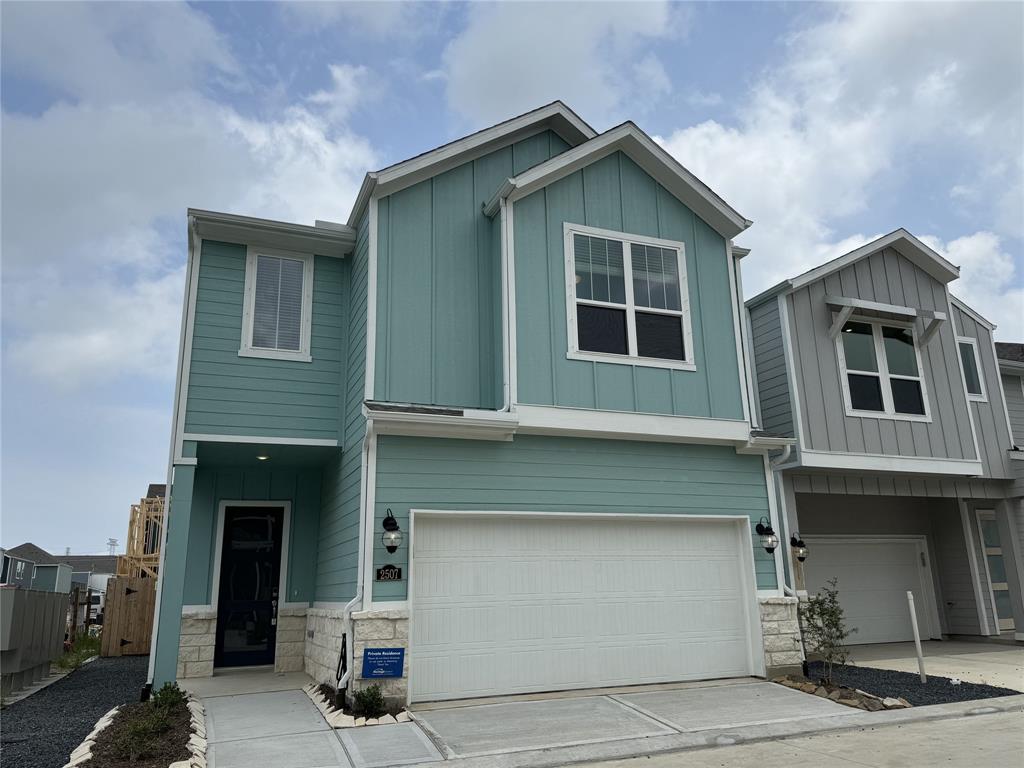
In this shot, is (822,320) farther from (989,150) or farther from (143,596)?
(143,596)

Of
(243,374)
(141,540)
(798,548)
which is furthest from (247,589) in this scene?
(798,548)

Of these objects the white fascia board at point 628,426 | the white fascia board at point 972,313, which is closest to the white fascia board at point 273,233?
the white fascia board at point 628,426

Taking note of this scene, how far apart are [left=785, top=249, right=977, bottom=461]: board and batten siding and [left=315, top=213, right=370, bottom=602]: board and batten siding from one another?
6.40 meters

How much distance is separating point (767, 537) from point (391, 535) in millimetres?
4741

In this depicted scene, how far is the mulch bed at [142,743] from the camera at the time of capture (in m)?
5.19

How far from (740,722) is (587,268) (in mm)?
5262

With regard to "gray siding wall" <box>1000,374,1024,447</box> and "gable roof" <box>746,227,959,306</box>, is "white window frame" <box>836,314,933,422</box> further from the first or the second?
"gray siding wall" <box>1000,374,1024,447</box>

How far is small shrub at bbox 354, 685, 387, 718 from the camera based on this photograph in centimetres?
677

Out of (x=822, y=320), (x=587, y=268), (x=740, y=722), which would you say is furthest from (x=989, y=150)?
(x=740, y=722)

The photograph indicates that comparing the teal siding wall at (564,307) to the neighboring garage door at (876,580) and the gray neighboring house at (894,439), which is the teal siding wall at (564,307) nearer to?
the gray neighboring house at (894,439)

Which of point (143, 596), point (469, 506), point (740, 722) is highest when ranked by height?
point (469, 506)

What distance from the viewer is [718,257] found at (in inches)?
387

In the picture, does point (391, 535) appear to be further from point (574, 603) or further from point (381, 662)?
point (574, 603)

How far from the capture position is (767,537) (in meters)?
9.05
